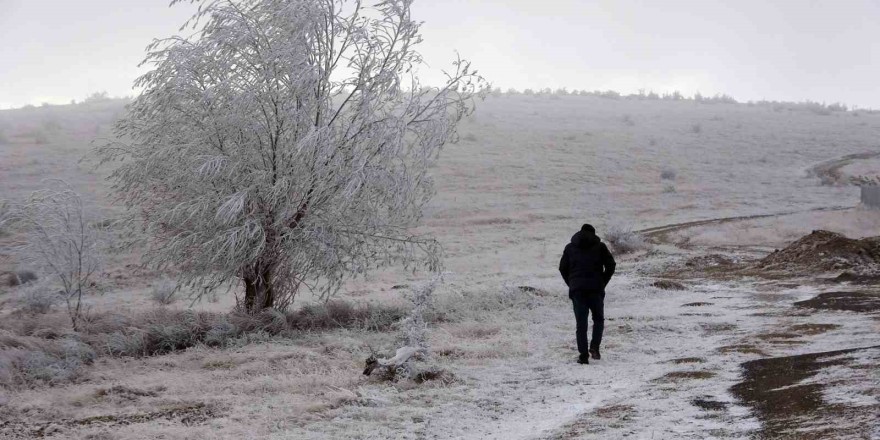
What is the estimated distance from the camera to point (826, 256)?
1795cm

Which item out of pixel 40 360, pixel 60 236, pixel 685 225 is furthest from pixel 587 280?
pixel 685 225

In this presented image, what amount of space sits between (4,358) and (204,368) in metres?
2.29

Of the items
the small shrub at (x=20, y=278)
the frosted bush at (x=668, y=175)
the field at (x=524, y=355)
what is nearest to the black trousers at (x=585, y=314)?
the field at (x=524, y=355)

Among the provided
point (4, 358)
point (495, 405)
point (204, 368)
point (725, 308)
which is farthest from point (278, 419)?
point (725, 308)

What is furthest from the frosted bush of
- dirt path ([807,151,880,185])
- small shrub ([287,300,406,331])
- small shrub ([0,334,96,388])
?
small shrub ([0,334,96,388])

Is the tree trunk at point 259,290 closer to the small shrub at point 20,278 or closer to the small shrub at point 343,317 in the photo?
the small shrub at point 343,317

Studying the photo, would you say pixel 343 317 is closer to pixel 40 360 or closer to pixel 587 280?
pixel 40 360

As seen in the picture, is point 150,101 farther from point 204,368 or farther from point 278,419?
point 278,419

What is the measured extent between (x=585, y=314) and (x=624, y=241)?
13844 mm

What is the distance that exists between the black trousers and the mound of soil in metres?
9.28

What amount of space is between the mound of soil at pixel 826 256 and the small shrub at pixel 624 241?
14.3 ft

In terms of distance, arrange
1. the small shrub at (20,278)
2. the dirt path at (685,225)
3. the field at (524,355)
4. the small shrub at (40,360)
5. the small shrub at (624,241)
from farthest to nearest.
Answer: the dirt path at (685,225) < the small shrub at (624,241) < the small shrub at (20,278) < the small shrub at (40,360) < the field at (524,355)

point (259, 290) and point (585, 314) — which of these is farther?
point (259, 290)

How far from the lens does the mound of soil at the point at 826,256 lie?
17.3 meters
